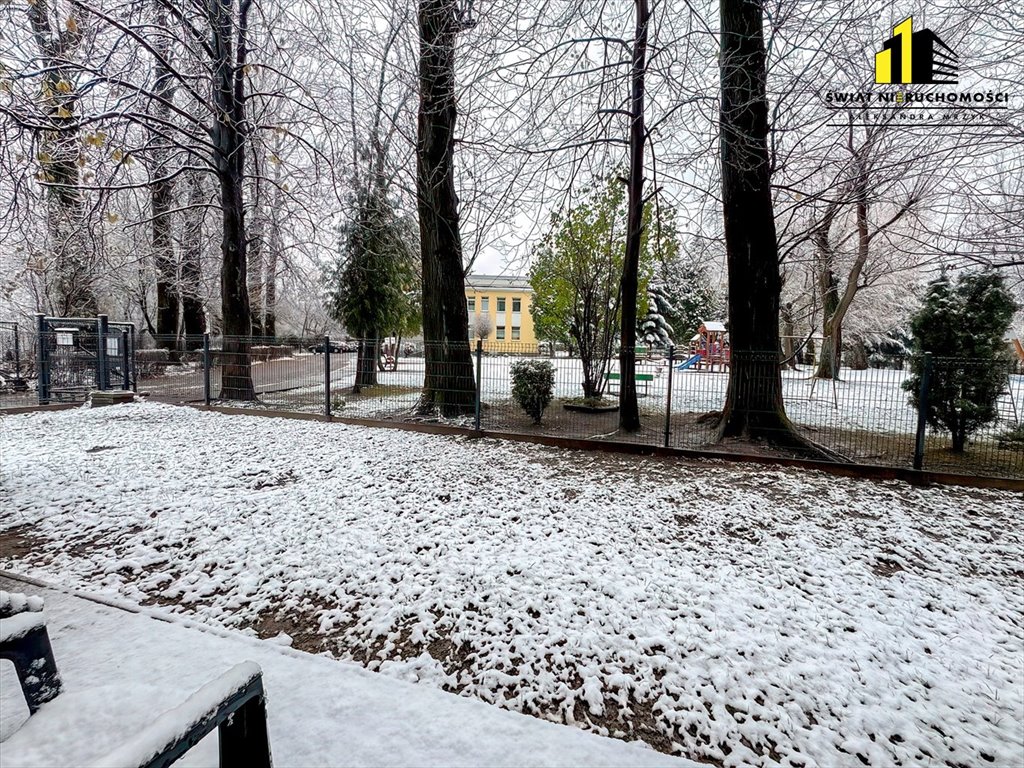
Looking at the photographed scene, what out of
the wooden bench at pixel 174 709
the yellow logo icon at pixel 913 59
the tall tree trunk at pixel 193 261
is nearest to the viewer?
the wooden bench at pixel 174 709

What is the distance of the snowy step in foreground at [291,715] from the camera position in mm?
1793

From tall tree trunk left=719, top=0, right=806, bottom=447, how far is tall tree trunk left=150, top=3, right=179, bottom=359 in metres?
8.08

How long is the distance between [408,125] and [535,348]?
5.60 meters

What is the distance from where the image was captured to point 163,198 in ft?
46.6

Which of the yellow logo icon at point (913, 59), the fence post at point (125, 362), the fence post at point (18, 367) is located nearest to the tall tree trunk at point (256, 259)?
the fence post at point (125, 362)

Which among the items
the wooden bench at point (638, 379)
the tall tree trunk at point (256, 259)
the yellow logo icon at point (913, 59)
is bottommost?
the wooden bench at point (638, 379)

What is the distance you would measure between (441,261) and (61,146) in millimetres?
5716

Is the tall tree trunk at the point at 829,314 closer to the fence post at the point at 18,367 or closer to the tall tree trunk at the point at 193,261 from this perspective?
the tall tree trunk at the point at 193,261

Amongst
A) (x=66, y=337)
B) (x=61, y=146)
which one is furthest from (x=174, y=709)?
(x=66, y=337)

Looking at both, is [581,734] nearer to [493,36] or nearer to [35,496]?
[35,496]

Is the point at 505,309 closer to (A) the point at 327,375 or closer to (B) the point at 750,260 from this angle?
(A) the point at 327,375

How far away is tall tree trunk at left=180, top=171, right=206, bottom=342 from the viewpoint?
13410 millimetres

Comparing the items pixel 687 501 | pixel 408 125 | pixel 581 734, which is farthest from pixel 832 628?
pixel 408 125

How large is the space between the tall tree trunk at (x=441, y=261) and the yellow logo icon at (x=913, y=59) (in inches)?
272
